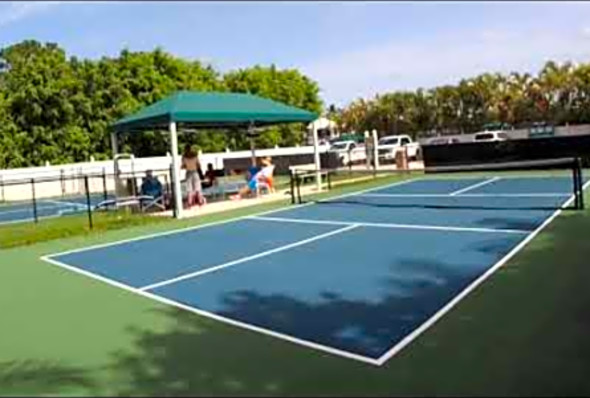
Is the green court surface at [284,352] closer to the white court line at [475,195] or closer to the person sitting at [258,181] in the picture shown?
the white court line at [475,195]

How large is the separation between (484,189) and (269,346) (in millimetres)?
15284

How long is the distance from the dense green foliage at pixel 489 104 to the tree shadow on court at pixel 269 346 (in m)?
47.9

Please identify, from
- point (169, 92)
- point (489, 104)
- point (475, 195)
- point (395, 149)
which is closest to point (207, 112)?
point (475, 195)

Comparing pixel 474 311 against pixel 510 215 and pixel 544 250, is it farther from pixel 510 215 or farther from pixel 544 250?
pixel 510 215

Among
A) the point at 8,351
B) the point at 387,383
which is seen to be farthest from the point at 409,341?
the point at 8,351

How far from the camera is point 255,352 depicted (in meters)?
6.14

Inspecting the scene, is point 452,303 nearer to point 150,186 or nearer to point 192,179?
point 192,179

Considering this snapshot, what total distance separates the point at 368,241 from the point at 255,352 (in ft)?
19.7

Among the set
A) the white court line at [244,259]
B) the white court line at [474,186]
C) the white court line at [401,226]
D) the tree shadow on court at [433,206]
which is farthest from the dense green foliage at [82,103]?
the white court line at [244,259]

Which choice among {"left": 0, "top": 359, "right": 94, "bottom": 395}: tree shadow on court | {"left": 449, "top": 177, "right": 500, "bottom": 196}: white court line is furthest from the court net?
{"left": 0, "top": 359, "right": 94, "bottom": 395}: tree shadow on court

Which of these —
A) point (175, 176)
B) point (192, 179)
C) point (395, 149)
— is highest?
point (395, 149)

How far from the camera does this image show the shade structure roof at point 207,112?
63.3 feet

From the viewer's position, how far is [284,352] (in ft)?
20.0

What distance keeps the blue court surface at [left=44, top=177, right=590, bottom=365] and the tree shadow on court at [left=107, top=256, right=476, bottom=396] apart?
35mm
